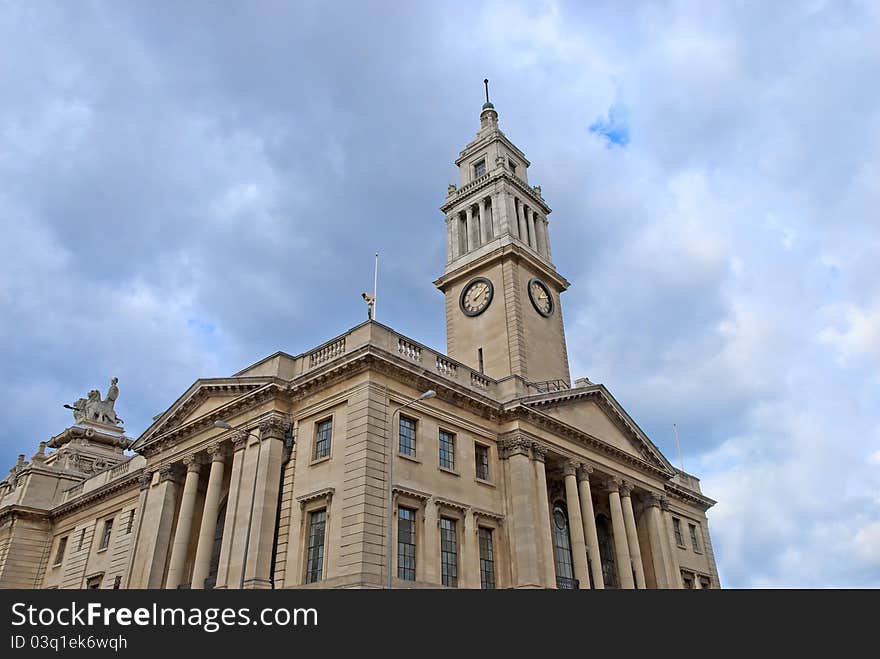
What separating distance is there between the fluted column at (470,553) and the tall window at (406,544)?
279 cm

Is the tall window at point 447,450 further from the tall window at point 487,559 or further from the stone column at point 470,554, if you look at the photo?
the tall window at point 487,559

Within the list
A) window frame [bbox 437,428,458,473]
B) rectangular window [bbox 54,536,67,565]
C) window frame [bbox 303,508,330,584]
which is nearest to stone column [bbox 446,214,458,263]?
window frame [bbox 437,428,458,473]

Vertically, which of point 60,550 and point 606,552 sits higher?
point 60,550

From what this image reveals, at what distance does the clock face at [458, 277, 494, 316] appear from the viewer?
150ft

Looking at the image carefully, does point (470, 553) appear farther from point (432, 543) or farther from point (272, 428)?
point (272, 428)

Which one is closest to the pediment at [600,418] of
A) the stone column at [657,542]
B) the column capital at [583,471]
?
the column capital at [583,471]

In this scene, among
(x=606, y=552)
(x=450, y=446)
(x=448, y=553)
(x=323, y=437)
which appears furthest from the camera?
(x=606, y=552)

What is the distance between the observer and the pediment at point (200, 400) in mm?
33094

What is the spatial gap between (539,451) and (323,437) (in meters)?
10.8

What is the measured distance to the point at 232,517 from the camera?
29.9m

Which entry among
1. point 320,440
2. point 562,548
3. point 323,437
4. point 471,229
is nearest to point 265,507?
point 320,440

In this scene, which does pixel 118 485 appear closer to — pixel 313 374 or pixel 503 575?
pixel 313 374
